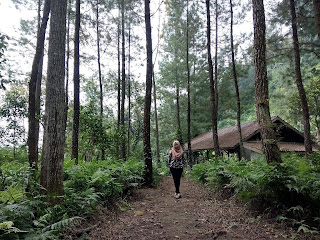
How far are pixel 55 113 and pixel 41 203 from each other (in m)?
Result: 1.53

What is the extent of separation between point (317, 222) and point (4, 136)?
17778 mm

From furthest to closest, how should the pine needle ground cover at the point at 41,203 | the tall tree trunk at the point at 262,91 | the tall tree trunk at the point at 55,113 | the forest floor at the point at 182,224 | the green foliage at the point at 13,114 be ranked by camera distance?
1. the green foliage at the point at 13,114
2. the tall tree trunk at the point at 262,91
3. the tall tree trunk at the point at 55,113
4. the forest floor at the point at 182,224
5. the pine needle ground cover at the point at 41,203

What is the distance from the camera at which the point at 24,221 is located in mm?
3234

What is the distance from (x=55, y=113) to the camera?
14.2ft

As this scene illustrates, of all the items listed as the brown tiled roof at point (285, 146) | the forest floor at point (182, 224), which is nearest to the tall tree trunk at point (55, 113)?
the forest floor at point (182, 224)

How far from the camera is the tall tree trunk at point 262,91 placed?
18.1ft

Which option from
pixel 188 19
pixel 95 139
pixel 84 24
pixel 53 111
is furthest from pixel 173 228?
pixel 188 19

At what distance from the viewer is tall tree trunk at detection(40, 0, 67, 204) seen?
427 centimetres

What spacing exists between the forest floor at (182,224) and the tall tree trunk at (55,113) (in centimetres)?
94

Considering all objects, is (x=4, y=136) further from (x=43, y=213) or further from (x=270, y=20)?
(x=270, y=20)

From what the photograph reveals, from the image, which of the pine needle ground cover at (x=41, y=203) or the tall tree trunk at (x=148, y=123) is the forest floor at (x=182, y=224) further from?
the tall tree trunk at (x=148, y=123)

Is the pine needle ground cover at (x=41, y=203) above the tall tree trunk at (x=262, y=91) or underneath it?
underneath

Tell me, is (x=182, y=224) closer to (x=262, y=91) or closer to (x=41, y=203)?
(x=41, y=203)

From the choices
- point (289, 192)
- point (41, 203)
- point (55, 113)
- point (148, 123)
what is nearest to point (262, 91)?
point (289, 192)
